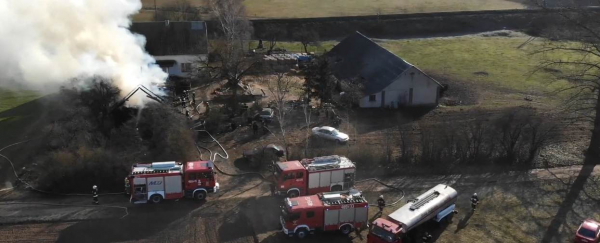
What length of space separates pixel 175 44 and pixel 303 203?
3508cm

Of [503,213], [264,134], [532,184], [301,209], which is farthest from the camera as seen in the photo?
[264,134]

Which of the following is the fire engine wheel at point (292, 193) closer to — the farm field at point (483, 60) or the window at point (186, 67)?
the farm field at point (483, 60)

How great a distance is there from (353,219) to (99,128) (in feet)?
65.1

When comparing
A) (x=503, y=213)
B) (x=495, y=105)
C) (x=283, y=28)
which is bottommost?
(x=503, y=213)

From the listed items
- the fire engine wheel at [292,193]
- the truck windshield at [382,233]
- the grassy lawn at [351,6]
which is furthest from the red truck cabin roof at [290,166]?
the grassy lawn at [351,6]

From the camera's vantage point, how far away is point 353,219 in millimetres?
25594

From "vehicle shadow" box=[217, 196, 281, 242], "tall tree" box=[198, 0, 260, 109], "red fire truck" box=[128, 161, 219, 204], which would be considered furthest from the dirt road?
"tall tree" box=[198, 0, 260, 109]

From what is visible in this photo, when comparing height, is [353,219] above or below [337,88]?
below

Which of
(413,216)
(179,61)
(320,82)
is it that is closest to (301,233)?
(413,216)

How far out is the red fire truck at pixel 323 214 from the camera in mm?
24984

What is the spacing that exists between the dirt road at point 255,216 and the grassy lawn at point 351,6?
206 ft

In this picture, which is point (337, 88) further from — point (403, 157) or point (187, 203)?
point (187, 203)

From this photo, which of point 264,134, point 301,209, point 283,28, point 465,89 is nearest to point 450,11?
point 283,28

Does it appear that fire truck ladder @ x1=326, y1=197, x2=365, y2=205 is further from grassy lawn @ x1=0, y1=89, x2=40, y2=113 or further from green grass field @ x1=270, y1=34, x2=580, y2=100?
grassy lawn @ x1=0, y1=89, x2=40, y2=113
